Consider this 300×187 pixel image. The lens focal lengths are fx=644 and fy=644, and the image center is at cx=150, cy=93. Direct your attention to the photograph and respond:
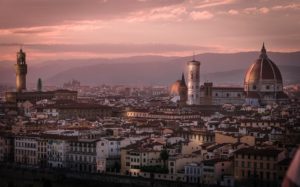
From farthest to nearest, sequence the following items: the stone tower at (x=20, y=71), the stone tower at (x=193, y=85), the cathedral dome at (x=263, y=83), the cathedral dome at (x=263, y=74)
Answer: the stone tower at (x=20, y=71), the cathedral dome at (x=263, y=74), the stone tower at (x=193, y=85), the cathedral dome at (x=263, y=83)

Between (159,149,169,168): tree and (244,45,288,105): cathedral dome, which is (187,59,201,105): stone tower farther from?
(159,149,169,168): tree

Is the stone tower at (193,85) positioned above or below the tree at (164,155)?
above

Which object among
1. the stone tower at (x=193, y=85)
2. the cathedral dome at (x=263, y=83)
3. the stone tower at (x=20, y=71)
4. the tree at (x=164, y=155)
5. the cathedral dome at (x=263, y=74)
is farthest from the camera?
the stone tower at (x=20, y=71)

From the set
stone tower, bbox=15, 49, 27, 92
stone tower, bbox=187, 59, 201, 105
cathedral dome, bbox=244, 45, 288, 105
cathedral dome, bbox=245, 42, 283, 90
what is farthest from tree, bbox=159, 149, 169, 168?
stone tower, bbox=15, 49, 27, 92

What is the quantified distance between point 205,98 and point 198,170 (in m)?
28.1

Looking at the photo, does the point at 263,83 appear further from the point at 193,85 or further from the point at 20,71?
the point at 20,71

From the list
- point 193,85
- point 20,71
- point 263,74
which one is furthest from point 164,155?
point 20,71

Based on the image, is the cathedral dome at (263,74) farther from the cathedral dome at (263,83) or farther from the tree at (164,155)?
the tree at (164,155)

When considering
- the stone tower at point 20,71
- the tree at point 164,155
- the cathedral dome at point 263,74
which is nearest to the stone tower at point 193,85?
the cathedral dome at point 263,74

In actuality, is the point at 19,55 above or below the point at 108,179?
above

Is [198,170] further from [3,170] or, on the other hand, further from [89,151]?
[3,170]

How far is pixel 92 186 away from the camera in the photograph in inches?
592

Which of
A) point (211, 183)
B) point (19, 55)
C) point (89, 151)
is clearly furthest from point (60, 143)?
point (19, 55)

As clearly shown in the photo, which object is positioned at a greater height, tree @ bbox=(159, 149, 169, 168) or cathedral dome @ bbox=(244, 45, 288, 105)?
cathedral dome @ bbox=(244, 45, 288, 105)
